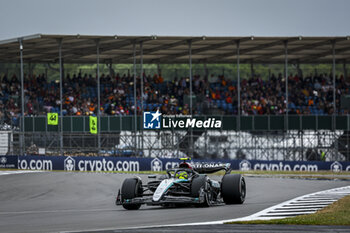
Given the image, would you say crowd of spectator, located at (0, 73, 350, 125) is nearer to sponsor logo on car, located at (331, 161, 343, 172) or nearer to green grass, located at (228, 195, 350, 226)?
sponsor logo on car, located at (331, 161, 343, 172)

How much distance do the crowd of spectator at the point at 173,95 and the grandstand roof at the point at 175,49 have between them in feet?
6.20

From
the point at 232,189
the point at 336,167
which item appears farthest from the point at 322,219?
the point at 336,167

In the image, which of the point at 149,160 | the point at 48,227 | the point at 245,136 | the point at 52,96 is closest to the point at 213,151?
the point at 245,136

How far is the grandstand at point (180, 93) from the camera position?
1582 inches

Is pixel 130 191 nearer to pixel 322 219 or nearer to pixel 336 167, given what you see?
pixel 322 219

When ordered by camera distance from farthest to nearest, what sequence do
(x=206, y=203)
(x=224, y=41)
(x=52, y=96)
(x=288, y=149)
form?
(x=52, y=96) → (x=224, y=41) → (x=288, y=149) → (x=206, y=203)

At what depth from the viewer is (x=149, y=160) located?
3541 centimetres

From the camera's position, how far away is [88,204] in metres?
19.5

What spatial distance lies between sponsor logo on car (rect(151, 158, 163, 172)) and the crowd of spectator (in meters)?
12.5

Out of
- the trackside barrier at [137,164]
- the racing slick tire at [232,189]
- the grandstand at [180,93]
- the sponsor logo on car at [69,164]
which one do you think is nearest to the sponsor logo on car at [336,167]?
the trackside barrier at [137,164]

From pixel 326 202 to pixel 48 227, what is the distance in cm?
818

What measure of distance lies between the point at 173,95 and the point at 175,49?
3.80 metres

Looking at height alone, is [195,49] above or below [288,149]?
above

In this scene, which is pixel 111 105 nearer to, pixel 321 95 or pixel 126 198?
pixel 321 95
